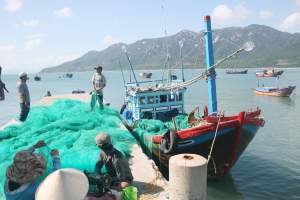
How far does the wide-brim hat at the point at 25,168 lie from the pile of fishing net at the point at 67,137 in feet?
6.08

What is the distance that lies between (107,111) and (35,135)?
524cm

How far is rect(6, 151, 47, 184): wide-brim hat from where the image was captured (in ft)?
16.4

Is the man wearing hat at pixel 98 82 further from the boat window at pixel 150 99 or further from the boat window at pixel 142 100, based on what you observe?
the boat window at pixel 150 99

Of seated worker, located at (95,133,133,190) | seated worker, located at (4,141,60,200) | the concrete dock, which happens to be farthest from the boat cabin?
seated worker, located at (4,141,60,200)

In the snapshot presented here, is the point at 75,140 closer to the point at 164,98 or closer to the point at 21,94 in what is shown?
the point at 21,94

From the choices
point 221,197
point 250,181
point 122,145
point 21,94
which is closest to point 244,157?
point 250,181

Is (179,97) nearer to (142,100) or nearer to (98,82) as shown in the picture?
(142,100)

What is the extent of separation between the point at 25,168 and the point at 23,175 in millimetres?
127

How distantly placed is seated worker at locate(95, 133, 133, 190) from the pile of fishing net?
1185 mm

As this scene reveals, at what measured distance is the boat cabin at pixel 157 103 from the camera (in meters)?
16.6

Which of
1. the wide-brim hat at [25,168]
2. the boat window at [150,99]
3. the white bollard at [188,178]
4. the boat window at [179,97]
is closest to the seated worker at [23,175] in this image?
the wide-brim hat at [25,168]

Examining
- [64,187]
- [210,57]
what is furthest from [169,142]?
[64,187]

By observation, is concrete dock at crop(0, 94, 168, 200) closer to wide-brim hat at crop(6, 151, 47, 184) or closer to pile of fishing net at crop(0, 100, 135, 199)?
pile of fishing net at crop(0, 100, 135, 199)

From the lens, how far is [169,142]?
12320 millimetres
